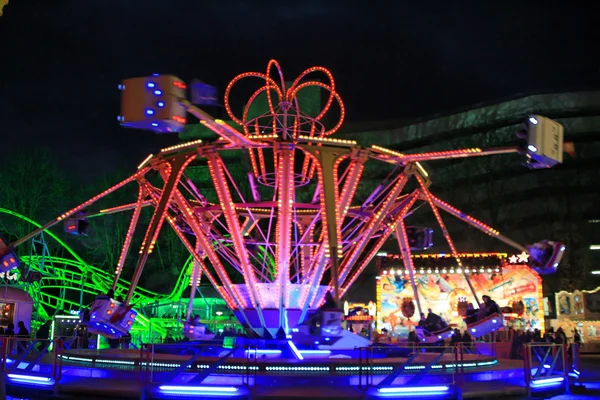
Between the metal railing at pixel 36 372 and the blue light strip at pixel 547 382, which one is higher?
the metal railing at pixel 36 372

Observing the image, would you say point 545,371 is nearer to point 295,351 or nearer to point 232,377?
point 295,351

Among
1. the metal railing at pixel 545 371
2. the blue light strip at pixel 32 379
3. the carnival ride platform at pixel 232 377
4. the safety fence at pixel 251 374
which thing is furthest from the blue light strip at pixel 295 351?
the blue light strip at pixel 32 379

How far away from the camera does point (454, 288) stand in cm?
3931

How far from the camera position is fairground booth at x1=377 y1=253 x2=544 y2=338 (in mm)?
38469

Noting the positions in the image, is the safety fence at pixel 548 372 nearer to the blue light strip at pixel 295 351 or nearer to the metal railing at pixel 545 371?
the metal railing at pixel 545 371

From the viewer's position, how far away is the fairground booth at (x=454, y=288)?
38.5m

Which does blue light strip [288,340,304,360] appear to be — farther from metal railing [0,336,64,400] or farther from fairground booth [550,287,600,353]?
fairground booth [550,287,600,353]

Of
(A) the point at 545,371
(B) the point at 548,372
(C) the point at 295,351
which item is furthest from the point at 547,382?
(C) the point at 295,351

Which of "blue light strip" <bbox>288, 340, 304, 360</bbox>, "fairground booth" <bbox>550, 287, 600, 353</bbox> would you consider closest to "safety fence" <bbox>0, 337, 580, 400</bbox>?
"blue light strip" <bbox>288, 340, 304, 360</bbox>

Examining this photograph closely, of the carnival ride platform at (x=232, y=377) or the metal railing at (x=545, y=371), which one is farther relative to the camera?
the metal railing at (x=545, y=371)

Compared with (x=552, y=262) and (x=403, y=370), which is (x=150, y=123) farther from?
(x=552, y=262)

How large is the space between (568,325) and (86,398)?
3490 cm

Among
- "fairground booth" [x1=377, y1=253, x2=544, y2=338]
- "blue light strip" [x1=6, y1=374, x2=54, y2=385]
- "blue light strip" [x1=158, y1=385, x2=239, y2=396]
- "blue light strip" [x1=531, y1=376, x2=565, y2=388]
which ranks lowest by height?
"blue light strip" [x1=531, y1=376, x2=565, y2=388]

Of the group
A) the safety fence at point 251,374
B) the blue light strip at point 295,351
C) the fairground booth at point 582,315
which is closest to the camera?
the safety fence at point 251,374
